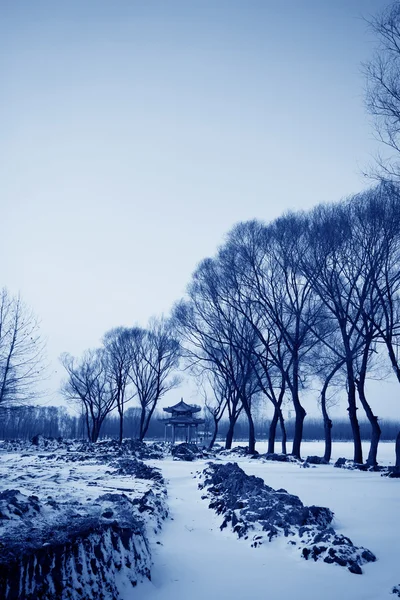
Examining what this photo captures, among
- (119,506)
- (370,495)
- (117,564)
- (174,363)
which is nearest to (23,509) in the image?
(117,564)

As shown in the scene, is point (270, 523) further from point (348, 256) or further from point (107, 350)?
point (107, 350)

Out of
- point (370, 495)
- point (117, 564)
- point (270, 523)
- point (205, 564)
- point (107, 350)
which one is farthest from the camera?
point (107, 350)

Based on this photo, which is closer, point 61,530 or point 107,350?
point 61,530

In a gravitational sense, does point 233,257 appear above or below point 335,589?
above

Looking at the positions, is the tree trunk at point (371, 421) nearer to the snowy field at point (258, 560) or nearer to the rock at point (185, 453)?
the snowy field at point (258, 560)

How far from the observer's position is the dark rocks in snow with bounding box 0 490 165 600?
3.31m

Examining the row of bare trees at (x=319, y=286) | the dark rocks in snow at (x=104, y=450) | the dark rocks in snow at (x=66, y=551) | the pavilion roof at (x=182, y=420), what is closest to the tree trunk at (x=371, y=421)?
the row of bare trees at (x=319, y=286)

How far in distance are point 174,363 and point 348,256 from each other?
22543 millimetres

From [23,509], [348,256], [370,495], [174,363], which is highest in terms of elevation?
[348,256]

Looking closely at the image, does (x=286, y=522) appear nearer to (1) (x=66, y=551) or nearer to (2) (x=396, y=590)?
(2) (x=396, y=590)

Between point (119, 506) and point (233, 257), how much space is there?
13.8 meters

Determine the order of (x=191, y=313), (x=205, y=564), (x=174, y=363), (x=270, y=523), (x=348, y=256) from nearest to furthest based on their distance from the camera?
1. (x=205, y=564)
2. (x=270, y=523)
3. (x=348, y=256)
4. (x=191, y=313)
5. (x=174, y=363)

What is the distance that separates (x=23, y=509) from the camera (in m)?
4.90

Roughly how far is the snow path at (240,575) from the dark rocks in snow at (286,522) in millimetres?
159
